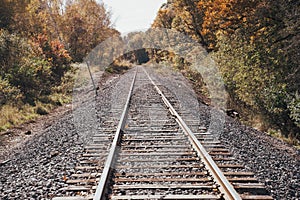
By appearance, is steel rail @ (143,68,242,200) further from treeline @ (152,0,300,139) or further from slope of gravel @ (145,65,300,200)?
treeline @ (152,0,300,139)

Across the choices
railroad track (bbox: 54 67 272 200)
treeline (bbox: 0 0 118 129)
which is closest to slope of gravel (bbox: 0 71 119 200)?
railroad track (bbox: 54 67 272 200)

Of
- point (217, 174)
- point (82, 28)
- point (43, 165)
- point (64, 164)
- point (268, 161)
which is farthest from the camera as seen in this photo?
point (82, 28)

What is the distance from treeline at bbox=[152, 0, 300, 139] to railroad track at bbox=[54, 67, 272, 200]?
151 inches

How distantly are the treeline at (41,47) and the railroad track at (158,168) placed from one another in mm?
4429

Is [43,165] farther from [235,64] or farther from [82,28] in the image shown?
[82,28]

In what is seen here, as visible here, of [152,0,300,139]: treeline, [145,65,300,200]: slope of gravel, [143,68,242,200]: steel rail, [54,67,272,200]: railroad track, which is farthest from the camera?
[152,0,300,139]: treeline

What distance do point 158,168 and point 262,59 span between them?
7037 millimetres

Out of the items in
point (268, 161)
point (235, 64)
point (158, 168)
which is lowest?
point (268, 161)

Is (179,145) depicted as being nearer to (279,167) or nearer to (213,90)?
→ (279,167)

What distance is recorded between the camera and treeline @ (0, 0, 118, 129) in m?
11.2

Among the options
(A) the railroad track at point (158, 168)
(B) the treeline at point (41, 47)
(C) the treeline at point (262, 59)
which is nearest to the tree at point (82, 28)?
(B) the treeline at point (41, 47)

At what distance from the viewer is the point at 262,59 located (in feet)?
32.5

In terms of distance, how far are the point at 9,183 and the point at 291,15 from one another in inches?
340

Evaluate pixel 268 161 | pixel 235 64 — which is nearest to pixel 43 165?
pixel 268 161
